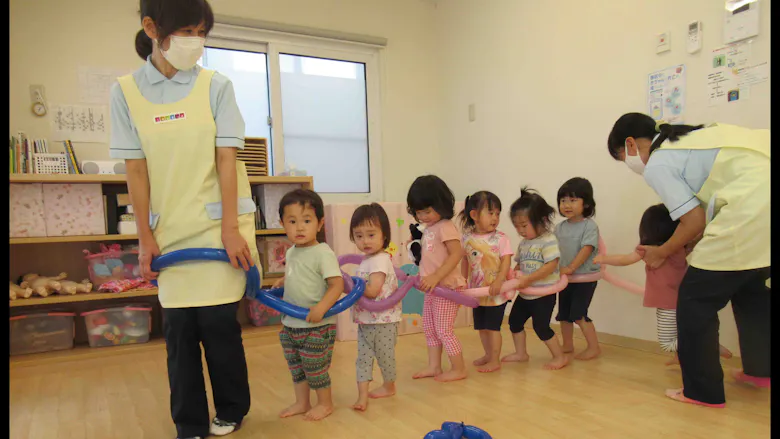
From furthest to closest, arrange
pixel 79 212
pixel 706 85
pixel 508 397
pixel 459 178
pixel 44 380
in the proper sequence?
pixel 459 178
pixel 79 212
pixel 44 380
pixel 706 85
pixel 508 397

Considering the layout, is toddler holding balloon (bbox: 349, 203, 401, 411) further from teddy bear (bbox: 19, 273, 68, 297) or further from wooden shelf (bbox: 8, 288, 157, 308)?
teddy bear (bbox: 19, 273, 68, 297)

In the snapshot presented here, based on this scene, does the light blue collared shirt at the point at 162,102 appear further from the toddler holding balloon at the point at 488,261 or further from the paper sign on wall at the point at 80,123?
the paper sign on wall at the point at 80,123

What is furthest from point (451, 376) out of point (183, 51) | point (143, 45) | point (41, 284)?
point (41, 284)

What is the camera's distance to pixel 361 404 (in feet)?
6.84

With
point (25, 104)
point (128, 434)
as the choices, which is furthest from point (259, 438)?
point (25, 104)

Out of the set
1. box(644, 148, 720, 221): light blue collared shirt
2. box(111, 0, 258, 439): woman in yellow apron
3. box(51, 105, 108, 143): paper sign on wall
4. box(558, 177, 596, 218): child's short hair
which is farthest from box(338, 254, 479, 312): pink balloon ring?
box(51, 105, 108, 143): paper sign on wall

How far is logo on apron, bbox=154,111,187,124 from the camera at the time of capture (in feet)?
5.58

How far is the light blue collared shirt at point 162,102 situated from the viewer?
1.71 m

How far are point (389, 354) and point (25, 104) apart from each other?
293 cm

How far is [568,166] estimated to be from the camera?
A: 3.29 meters

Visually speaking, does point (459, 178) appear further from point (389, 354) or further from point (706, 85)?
point (389, 354)

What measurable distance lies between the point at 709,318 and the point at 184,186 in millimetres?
2000

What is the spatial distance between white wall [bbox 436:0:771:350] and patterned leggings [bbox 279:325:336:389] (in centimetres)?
187

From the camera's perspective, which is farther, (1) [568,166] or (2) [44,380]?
(1) [568,166]
